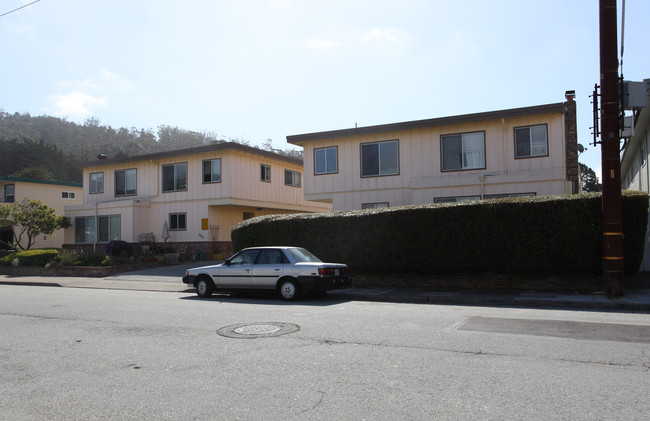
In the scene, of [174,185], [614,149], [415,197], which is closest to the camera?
[614,149]

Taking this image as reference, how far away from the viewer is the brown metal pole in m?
11.9

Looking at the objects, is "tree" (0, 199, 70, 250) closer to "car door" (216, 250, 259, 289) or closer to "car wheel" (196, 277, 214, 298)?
"car wheel" (196, 277, 214, 298)

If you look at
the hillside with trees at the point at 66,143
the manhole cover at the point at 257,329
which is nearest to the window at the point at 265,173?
the manhole cover at the point at 257,329

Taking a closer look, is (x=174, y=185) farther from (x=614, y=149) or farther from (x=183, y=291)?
(x=614, y=149)

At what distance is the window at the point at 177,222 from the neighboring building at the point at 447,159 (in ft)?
26.7

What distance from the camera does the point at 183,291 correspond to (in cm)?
1622

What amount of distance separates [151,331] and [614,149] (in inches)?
424

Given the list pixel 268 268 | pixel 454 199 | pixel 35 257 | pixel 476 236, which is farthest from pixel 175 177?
pixel 476 236

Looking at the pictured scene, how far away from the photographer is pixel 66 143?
9912 centimetres

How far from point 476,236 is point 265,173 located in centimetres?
1781

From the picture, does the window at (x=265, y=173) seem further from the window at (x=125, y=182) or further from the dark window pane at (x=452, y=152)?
the dark window pane at (x=452, y=152)

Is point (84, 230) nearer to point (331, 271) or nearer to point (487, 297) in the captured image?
point (331, 271)

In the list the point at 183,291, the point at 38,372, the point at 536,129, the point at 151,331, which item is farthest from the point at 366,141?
the point at 38,372

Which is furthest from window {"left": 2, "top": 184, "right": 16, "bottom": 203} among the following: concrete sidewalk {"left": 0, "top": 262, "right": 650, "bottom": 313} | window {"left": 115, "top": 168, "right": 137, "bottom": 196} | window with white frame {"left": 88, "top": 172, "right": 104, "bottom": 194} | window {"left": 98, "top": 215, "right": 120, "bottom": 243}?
concrete sidewalk {"left": 0, "top": 262, "right": 650, "bottom": 313}
